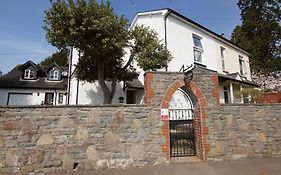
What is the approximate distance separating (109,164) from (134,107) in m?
1.76

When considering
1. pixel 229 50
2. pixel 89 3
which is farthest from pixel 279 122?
pixel 229 50

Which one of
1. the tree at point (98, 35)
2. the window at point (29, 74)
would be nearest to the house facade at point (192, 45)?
the tree at point (98, 35)

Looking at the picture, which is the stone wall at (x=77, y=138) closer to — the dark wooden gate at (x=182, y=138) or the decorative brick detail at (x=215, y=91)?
the dark wooden gate at (x=182, y=138)

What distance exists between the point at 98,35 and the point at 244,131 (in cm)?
711

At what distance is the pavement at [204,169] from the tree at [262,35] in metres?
23.8

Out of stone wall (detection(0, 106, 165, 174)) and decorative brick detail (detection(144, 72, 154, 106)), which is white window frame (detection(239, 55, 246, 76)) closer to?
decorative brick detail (detection(144, 72, 154, 106))

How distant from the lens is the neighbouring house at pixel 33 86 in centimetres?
1866

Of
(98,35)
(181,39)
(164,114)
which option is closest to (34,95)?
(98,35)

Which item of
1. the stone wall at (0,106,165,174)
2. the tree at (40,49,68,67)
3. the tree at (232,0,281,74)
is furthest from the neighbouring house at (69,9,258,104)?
the tree at (40,49,68,67)

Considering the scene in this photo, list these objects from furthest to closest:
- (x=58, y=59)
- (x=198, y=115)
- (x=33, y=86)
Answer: (x=58, y=59), (x=33, y=86), (x=198, y=115)

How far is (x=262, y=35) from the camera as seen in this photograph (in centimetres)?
2719

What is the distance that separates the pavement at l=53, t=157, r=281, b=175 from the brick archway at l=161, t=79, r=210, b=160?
0.47 meters

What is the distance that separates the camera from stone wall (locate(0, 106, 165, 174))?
482cm

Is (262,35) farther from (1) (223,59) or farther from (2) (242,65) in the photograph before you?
(1) (223,59)
